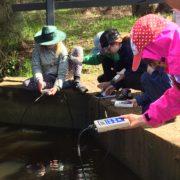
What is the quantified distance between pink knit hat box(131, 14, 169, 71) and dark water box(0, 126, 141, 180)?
2.05 meters

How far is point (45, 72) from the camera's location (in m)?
5.94

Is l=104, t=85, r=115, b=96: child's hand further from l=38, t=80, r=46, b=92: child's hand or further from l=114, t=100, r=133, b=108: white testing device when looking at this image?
l=38, t=80, r=46, b=92: child's hand

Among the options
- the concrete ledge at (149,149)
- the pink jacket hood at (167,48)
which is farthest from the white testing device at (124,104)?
the pink jacket hood at (167,48)

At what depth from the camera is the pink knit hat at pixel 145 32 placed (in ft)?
7.90

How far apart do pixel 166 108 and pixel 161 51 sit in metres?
0.26

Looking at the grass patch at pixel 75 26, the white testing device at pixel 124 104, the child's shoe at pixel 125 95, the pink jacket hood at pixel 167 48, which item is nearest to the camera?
the pink jacket hood at pixel 167 48

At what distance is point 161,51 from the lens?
2385mm

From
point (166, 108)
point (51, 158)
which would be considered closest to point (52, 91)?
point (51, 158)

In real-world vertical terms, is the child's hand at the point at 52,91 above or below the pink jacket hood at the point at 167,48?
below

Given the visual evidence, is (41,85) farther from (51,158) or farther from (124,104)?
(124,104)

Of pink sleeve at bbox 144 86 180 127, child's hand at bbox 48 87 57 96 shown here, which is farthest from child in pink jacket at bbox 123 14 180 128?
child's hand at bbox 48 87 57 96

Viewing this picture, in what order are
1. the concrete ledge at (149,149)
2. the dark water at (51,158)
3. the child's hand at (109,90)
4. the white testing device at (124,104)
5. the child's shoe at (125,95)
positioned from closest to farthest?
the concrete ledge at (149,149) < the dark water at (51,158) < the white testing device at (124,104) < the child's shoe at (125,95) < the child's hand at (109,90)

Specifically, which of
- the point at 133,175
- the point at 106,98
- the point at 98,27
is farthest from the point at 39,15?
Result: the point at 133,175

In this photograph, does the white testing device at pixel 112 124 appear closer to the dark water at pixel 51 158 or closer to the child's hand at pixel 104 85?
the dark water at pixel 51 158
